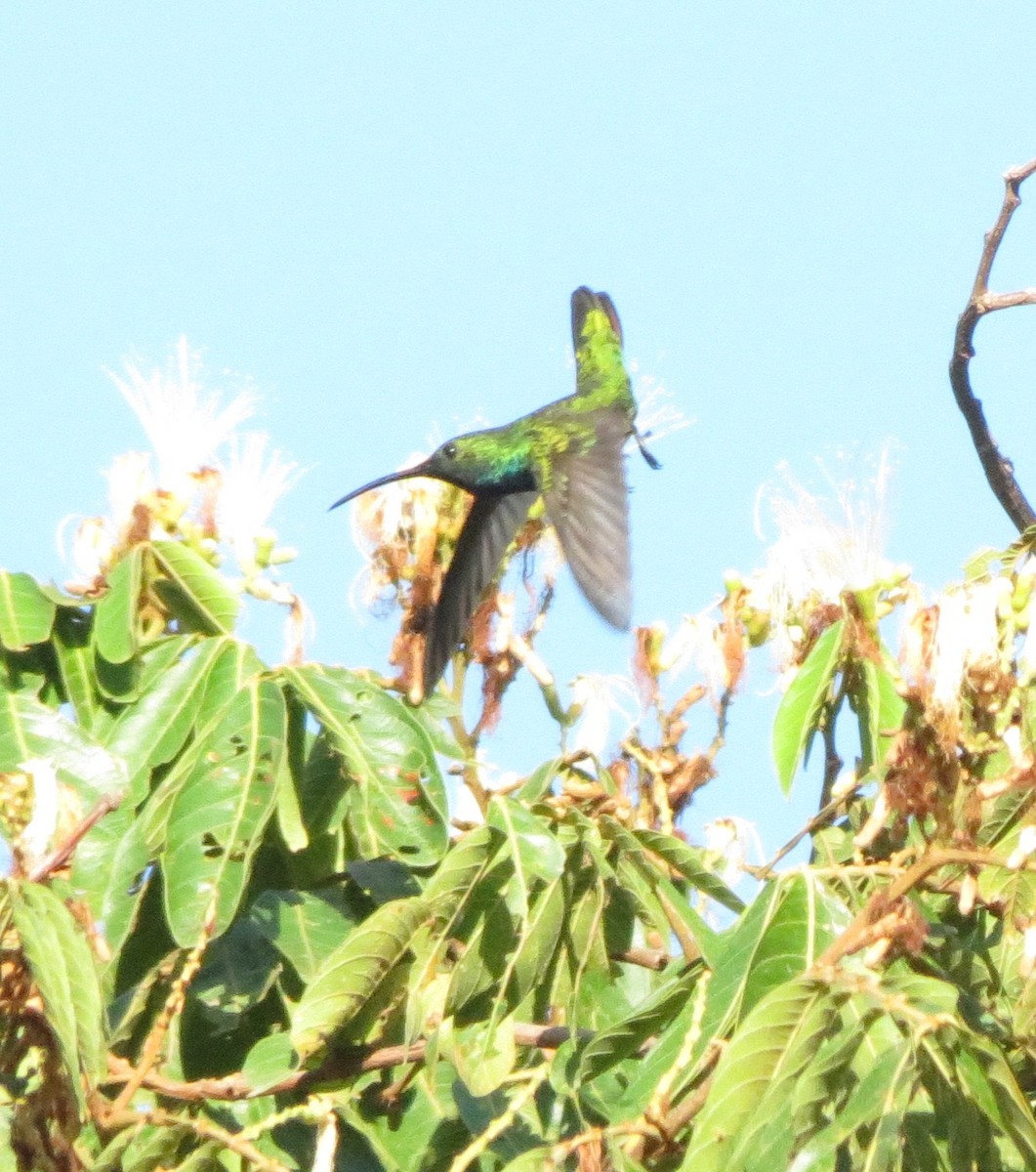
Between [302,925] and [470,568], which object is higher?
[470,568]

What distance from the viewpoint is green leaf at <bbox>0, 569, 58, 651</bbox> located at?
2.31 m

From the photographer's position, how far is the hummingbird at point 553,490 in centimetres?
304

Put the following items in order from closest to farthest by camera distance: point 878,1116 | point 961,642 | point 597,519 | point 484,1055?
point 878,1116, point 961,642, point 484,1055, point 597,519

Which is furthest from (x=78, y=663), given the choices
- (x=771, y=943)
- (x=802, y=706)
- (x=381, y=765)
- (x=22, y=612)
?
(x=771, y=943)

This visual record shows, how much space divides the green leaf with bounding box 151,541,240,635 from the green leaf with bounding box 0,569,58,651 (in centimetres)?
15

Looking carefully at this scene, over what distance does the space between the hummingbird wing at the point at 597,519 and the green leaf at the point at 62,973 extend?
4.99 feet

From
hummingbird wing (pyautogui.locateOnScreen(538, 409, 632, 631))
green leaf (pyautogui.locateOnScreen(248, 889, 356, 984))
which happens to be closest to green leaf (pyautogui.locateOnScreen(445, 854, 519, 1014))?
green leaf (pyautogui.locateOnScreen(248, 889, 356, 984))

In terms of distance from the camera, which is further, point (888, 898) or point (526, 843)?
point (526, 843)

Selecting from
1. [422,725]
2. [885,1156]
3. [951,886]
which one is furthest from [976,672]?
[422,725]

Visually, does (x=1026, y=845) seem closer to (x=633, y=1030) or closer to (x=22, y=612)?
(x=633, y=1030)

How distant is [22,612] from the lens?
2.35 metres

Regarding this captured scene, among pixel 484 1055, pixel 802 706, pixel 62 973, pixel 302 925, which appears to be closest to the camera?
pixel 62 973

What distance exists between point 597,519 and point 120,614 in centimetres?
124

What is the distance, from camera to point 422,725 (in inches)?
91.6
